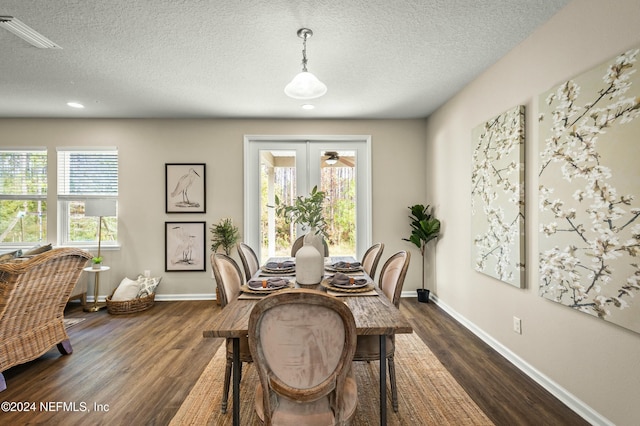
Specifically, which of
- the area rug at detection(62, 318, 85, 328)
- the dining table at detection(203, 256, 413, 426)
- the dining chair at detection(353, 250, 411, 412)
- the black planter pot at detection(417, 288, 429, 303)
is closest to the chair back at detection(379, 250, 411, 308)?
the dining chair at detection(353, 250, 411, 412)

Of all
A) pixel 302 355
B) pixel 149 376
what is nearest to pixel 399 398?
pixel 302 355

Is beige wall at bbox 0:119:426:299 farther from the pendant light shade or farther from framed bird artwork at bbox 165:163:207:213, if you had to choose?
the pendant light shade

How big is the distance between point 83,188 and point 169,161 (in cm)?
128

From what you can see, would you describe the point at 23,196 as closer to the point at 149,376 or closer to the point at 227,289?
the point at 149,376

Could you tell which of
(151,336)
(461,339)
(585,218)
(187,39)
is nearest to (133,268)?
(151,336)

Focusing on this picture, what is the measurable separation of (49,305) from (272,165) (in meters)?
2.95

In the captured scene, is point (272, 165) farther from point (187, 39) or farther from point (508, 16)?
point (508, 16)

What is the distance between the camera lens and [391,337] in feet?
6.17

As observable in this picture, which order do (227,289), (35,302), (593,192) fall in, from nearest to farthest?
(593,192), (227,289), (35,302)

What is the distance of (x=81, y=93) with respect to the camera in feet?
11.3

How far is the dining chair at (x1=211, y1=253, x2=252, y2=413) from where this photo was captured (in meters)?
1.75

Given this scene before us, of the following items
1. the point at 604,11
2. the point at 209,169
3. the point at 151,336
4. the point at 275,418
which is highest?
the point at 604,11

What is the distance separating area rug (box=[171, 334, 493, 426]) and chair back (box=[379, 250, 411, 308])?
66 centimetres

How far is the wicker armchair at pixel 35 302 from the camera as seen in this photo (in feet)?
6.96
